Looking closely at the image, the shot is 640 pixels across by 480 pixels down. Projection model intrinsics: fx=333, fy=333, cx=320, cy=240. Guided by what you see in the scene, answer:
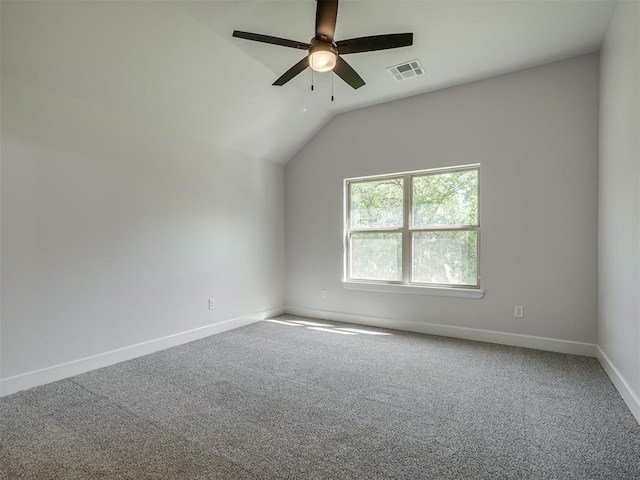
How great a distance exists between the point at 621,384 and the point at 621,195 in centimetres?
138

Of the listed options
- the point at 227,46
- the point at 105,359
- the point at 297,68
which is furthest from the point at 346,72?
the point at 105,359

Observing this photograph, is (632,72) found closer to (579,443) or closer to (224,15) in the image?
(579,443)

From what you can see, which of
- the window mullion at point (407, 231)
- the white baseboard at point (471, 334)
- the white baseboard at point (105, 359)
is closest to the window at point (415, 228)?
the window mullion at point (407, 231)

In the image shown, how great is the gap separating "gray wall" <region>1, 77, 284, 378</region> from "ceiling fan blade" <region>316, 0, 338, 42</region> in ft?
7.10

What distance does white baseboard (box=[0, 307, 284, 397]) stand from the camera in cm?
254

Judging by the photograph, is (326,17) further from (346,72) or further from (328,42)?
(346,72)

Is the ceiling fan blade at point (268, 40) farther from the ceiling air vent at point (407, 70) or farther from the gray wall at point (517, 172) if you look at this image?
the gray wall at point (517, 172)

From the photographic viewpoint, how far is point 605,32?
289 centimetres

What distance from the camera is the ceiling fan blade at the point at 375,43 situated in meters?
2.13

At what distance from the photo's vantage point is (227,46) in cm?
304

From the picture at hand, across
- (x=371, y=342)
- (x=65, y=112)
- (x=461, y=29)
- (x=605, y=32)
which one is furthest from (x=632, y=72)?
(x=65, y=112)

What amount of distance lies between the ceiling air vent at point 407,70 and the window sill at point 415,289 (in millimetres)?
2432

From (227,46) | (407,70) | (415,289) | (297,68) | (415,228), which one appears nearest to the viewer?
(297,68)

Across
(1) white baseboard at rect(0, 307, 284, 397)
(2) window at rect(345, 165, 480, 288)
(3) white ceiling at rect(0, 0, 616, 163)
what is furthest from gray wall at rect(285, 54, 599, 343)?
(1) white baseboard at rect(0, 307, 284, 397)
